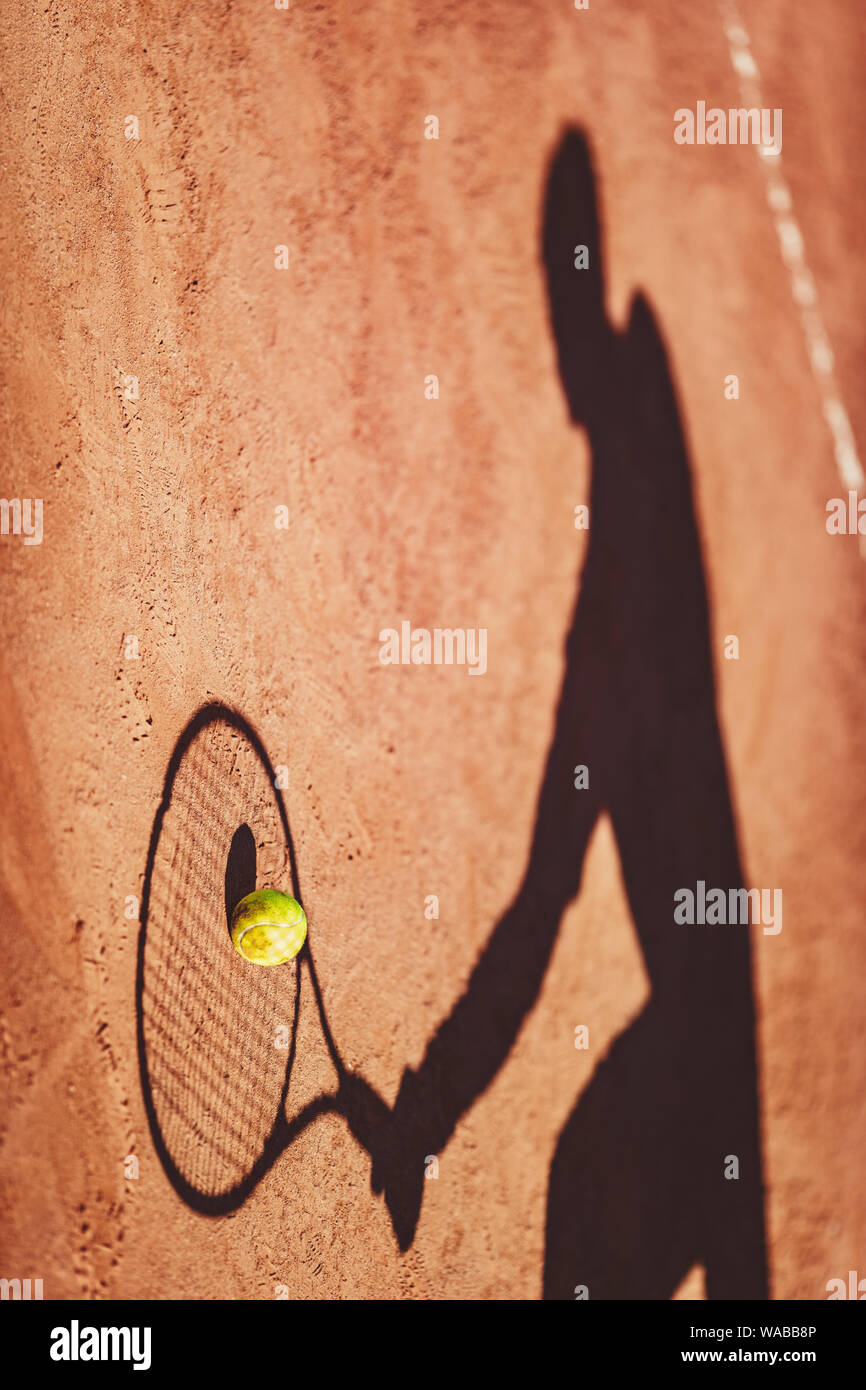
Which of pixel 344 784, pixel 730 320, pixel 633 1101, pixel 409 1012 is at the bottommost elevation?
pixel 633 1101

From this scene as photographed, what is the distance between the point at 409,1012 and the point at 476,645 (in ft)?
8.16

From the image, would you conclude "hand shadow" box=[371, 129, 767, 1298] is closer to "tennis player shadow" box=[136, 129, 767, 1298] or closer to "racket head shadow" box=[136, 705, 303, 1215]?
"tennis player shadow" box=[136, 129, 767, 1298]

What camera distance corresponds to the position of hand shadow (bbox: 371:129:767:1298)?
5.59m

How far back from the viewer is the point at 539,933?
5.80 m

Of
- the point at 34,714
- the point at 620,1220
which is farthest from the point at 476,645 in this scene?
the point at 620,1220

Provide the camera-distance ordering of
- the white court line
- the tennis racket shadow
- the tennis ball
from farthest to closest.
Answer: the white court line → the tennis racket shadow → the tennis ball

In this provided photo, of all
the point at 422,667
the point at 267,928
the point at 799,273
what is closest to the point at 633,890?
the point at 422,667

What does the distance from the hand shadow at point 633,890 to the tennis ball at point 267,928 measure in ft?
4.20

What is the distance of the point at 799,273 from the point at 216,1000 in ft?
23.3

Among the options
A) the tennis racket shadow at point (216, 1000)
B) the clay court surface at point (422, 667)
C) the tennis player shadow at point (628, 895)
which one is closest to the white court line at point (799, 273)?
the clay court surface at point (422, 667)

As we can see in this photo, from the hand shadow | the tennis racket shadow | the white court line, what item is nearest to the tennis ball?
the tennis racket shadow

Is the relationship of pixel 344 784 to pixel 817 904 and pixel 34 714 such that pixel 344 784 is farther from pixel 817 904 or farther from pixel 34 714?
pixel 817 904

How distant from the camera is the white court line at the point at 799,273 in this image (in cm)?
689

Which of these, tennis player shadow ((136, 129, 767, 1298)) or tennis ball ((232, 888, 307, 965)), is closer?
tennis ball ((232, 888, 307, 965))
